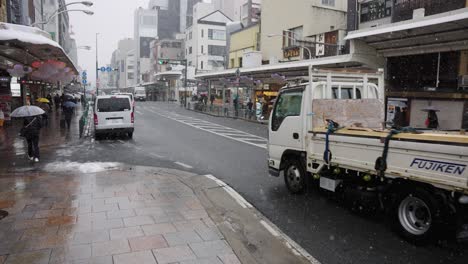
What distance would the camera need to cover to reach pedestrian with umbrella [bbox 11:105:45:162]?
36.8 ft

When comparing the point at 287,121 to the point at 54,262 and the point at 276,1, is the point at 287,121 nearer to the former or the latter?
the point at 54,262

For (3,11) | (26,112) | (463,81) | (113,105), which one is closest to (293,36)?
(463,81)

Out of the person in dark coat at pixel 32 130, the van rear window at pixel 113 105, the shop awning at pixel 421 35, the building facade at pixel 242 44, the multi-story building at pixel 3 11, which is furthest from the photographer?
the building facade at pixel 242 44

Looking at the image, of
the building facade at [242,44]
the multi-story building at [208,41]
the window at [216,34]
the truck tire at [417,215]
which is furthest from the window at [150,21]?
the truck tire at [417,215]

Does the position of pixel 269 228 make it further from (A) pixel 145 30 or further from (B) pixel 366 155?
(A) pixel 145 30

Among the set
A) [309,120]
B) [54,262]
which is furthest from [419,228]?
[54,262]

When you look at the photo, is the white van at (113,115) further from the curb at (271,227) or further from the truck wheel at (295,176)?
the truck wheel at (295,176)

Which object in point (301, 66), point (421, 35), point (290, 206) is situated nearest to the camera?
point (290, 206)

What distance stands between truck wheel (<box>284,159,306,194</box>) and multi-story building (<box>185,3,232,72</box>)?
247ft

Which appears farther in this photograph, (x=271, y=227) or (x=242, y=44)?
(x=242, y=44)

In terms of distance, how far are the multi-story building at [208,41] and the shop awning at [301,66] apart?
43.7m

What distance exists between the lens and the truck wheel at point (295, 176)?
26.2ft

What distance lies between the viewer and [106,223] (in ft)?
20.0

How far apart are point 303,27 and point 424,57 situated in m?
16.2
